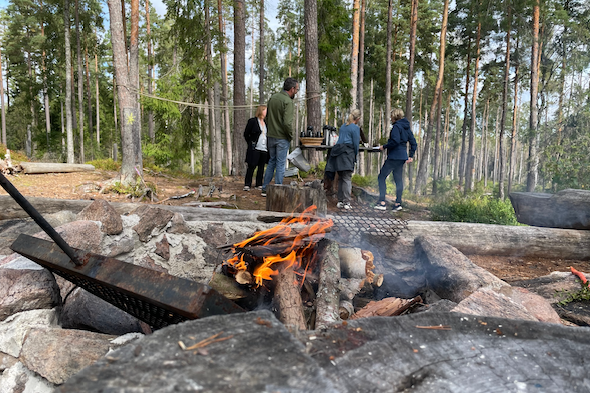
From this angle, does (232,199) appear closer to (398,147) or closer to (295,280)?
(398,147)

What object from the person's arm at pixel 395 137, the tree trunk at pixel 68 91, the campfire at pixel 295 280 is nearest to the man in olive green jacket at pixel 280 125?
the person's arm at pixel 395 137

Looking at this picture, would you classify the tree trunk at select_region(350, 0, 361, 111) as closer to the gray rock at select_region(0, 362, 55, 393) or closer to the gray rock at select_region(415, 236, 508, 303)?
the gray rock at select_region(415, 236, 508, 303)

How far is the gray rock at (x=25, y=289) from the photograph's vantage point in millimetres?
1951

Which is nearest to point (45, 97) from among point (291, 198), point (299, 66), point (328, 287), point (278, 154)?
point (299, 66)

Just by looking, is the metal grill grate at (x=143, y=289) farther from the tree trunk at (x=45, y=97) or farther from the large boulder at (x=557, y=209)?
the tree trunk at (x=45, y=97)

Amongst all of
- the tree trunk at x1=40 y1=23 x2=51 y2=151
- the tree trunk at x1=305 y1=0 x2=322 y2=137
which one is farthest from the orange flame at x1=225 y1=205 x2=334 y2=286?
the tree trunk at x1=40 y1=23 x2=51 y2=151

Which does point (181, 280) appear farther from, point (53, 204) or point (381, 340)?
point (53, 204)

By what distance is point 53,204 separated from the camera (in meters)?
3.82

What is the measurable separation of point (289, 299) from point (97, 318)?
4.32ft

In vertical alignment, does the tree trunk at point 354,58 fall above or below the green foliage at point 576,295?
above

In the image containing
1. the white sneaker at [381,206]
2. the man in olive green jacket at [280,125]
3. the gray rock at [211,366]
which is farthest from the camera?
the white sneaker at [381,206]

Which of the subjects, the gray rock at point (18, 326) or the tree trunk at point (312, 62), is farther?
the tree trunk at point (312, 62)

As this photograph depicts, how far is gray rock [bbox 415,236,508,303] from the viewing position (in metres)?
2.74

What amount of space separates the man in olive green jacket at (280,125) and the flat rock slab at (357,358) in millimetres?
5629
